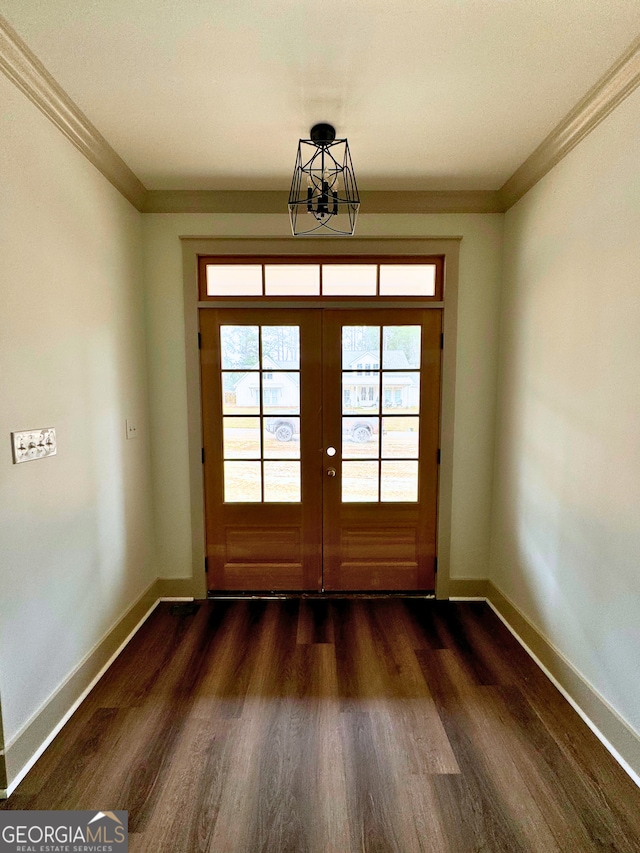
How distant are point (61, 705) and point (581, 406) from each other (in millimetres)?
2768

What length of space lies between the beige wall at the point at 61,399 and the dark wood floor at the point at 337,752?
386 millimetres

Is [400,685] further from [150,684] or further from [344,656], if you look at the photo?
[150,684]

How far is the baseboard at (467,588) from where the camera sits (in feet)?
8.84

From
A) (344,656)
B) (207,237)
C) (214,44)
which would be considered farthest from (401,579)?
(214,44)

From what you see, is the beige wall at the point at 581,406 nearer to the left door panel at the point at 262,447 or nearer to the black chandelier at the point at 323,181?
the black chandelier at the point at 323,181

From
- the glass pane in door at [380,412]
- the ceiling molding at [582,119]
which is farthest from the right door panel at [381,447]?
the ceiling molding at [582,119]

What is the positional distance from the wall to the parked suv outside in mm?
594

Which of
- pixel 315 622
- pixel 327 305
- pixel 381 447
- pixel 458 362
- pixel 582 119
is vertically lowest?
pixel 315 622

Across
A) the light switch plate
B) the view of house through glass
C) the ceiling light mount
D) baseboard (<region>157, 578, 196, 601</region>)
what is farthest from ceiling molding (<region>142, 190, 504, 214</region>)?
baseboard (<region>157, 578, 196, 601</region>)

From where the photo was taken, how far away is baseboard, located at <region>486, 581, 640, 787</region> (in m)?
1.49

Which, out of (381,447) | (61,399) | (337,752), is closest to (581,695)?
(337,752)

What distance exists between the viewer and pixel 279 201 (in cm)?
242

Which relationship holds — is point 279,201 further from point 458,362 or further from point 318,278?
point 458,362

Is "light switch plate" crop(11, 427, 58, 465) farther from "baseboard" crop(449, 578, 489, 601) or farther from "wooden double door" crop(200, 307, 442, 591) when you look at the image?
"baseboard" crop(449, 578, 489, 601)
